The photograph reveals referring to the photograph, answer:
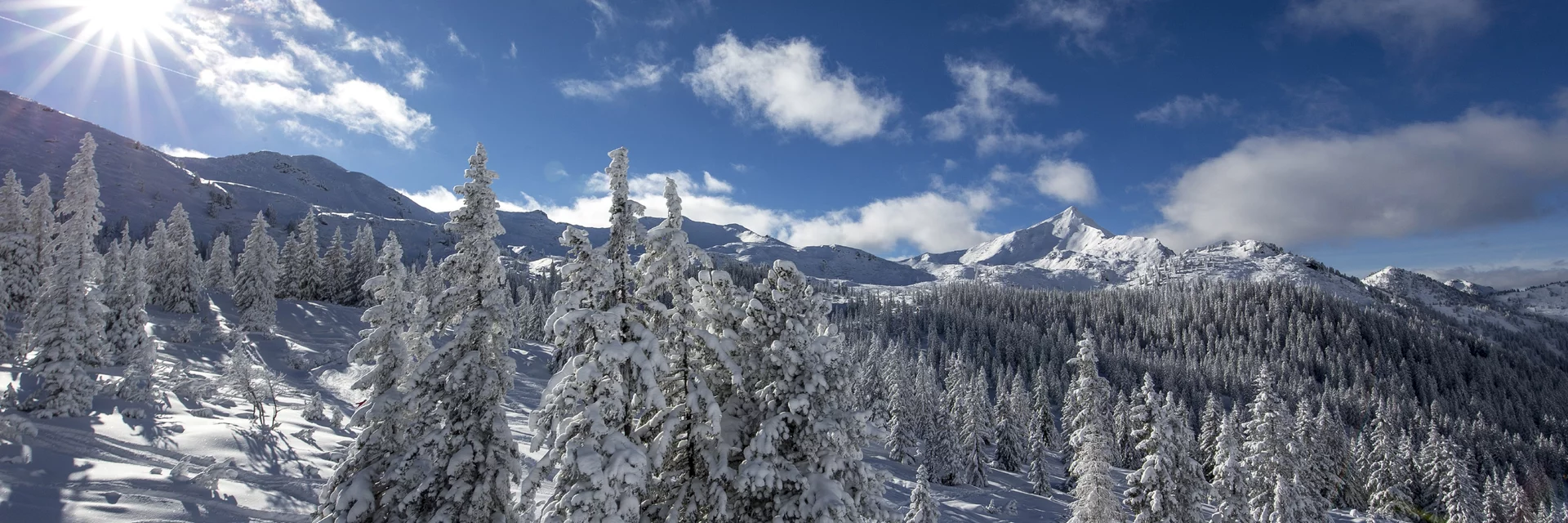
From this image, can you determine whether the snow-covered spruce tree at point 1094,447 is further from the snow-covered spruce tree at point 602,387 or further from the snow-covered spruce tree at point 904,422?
the snow-covered spruce tree at point 904,422

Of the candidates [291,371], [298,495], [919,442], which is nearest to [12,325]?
[291,371]

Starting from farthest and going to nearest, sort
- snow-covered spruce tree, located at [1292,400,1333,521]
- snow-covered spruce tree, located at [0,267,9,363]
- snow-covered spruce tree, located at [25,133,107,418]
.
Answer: snow-covered spruce tree, located at [0,267,9,363] → snow-covered spruce tree, located at [1292,400,1333,521] → snow-covered spruce tree, located at [25,133,107,418]

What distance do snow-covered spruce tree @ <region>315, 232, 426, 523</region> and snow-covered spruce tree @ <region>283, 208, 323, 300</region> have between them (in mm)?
77881

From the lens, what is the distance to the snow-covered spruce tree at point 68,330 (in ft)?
84.8

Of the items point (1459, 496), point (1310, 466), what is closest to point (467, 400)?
point (1310, 466)

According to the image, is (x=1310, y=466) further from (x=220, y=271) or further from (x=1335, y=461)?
(x=220, y=271)

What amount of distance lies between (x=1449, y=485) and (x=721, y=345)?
254 feet

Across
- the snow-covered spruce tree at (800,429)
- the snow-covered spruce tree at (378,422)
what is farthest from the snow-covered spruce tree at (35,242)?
the snow-covered spruce tree at (800,429)

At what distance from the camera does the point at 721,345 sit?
13672mm

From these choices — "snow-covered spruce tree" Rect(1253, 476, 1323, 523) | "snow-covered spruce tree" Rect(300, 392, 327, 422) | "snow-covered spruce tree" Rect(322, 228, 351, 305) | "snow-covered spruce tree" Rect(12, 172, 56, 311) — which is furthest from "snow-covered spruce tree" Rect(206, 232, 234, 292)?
"snow-covered spruce tree" Rect(1253, 476, 1323, 523)

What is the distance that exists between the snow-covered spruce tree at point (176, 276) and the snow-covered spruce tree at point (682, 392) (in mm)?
74321

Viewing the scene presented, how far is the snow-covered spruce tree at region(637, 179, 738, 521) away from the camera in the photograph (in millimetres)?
12859

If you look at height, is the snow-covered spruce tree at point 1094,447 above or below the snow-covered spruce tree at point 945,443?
above

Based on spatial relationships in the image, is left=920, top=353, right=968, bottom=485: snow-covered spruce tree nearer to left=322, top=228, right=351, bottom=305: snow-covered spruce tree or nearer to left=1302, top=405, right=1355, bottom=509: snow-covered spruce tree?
left=1302, top=405, right=1355, bottom=509: snow-covered spruce tree
